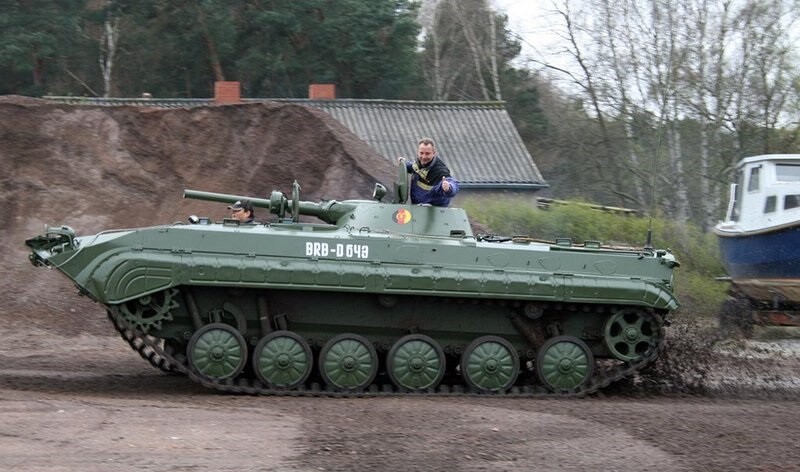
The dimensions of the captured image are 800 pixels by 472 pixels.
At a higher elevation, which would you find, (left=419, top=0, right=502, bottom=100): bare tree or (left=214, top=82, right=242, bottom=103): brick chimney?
(left=419, top=0, right=502, bottom=100): bare tree

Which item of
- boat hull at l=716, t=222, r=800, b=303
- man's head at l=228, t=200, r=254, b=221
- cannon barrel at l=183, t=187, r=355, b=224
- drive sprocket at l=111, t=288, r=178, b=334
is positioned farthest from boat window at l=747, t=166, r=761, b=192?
drive sprocket at l=111, t=288, r=178, b=334

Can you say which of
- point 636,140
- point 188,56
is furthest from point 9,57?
point 636,140

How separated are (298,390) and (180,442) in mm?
3383

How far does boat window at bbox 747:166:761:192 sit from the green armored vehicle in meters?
9.40

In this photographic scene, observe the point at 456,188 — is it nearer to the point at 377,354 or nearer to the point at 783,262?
the point at 377,354

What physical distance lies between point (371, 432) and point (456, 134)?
20558mm

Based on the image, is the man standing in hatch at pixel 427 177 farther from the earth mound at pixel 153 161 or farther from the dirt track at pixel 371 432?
the earth mound at pixel 153 161

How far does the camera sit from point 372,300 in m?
13.1

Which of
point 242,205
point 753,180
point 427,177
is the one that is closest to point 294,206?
point 242,205

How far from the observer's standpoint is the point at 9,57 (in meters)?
34.7

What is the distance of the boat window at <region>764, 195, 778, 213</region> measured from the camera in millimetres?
21453

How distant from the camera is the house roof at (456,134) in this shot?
28656 millimetres

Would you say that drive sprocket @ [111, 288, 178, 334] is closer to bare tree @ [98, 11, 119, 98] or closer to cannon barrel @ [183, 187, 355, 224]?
cannon barrel @ [183, 187, 355, 224]

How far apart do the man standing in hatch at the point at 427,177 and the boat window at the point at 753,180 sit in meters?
9.93
